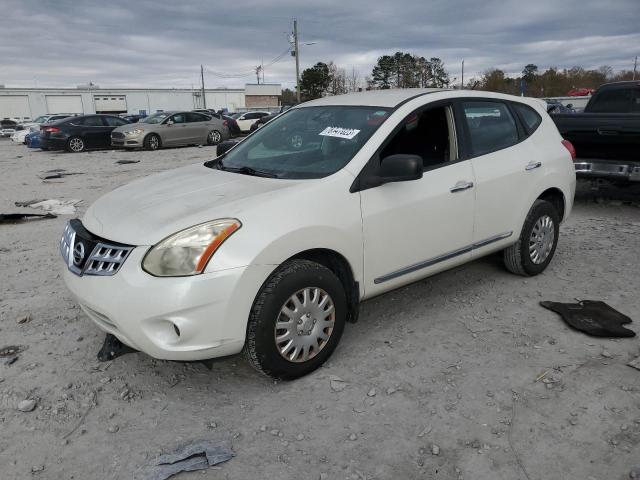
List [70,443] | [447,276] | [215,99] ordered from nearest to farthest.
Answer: [70,443] → [447,276] → [215,99]

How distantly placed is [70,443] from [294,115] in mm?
2947

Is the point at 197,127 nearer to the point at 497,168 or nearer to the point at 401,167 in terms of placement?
the point at 497,168

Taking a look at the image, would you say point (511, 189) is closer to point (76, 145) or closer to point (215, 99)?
point (76, 145)

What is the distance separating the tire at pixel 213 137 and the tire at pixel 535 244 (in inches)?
686

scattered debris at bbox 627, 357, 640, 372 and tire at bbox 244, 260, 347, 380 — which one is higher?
tire at bbox 244, 260, 347, 380

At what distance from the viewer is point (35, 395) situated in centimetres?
308

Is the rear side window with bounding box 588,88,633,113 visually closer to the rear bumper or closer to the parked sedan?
the rear bumper

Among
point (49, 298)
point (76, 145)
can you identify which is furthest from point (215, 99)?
point (49, 298)

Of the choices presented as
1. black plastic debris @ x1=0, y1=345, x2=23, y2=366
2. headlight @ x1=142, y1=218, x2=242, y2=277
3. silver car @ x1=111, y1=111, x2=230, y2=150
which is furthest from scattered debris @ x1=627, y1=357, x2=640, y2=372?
silver car @ x1=111, y1=111, x2=230, y2=150

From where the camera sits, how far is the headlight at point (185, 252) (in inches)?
106

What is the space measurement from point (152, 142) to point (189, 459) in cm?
1794

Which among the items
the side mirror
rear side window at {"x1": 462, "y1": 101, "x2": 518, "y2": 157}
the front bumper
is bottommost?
the front bumper

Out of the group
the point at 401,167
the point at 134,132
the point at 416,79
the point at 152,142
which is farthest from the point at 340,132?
the point at 416,79

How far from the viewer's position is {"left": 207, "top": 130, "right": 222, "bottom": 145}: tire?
20.6 m
